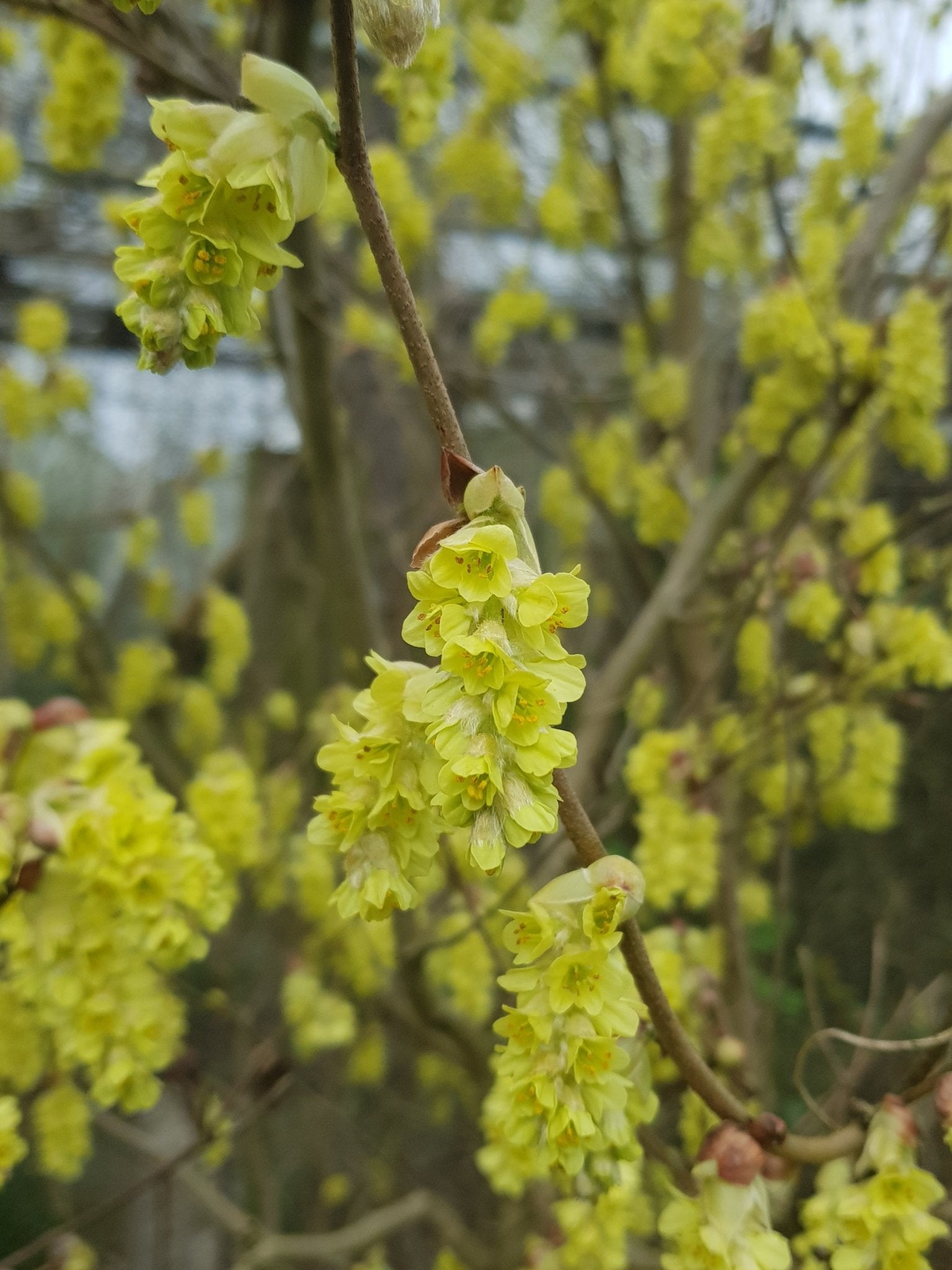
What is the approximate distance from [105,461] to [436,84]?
2.47 meters

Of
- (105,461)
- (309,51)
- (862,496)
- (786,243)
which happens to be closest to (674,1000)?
(786,243)

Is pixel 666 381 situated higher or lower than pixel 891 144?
lower

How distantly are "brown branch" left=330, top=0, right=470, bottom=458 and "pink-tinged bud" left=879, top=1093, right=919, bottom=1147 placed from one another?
2.04ft

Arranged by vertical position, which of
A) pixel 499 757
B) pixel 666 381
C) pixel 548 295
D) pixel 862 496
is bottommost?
pixel 499 757

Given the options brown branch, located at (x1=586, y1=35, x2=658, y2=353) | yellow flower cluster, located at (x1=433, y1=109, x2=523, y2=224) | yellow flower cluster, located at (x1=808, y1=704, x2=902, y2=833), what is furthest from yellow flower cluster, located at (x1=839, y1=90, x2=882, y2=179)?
yellow flower cluster, located at (x1=808, y1=704, x2=902, y2=833)

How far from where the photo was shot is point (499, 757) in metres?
0.45

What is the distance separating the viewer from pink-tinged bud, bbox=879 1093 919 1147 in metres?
0.68

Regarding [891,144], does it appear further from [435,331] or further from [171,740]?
[171,740]

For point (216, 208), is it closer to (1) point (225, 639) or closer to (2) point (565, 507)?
(2) point (565, 507)

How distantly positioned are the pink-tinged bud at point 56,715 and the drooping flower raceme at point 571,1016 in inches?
20.8

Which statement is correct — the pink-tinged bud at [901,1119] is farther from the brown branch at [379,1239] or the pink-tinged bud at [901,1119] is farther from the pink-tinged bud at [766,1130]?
the brown branch at [379,1239]

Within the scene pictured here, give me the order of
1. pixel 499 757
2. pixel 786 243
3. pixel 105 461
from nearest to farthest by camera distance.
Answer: pixel 499 757 < pixel 786 243 < pixel 105 461

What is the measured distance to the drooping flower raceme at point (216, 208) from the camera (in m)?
0.47

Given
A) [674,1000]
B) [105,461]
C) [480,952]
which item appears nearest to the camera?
[674,1000]
